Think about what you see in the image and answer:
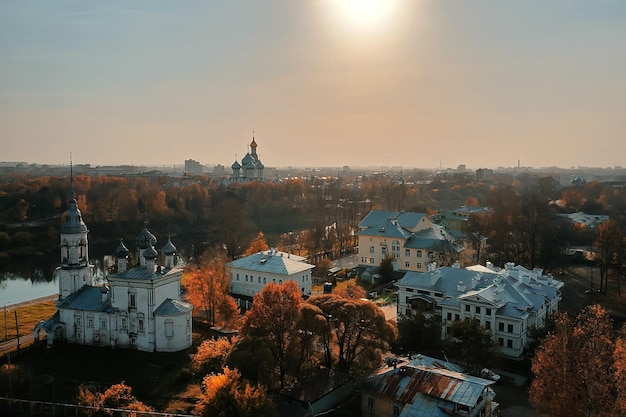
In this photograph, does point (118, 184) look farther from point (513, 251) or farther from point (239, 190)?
point (513, 251)

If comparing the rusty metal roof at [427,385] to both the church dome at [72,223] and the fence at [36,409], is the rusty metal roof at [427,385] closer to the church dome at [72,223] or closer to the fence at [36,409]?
the fence at [36,409]

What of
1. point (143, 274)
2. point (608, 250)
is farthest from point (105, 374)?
point (608, 250)

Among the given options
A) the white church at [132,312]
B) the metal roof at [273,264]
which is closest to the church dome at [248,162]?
the metal roof at [273,264]

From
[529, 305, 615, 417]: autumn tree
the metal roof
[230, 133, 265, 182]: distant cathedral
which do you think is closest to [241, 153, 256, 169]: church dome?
[230, 133, 265, 182]: distant cathedral

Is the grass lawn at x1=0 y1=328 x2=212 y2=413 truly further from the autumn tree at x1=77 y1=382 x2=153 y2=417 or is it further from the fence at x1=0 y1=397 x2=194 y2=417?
the autumn tree at x1=77 y1=382 x2=153 y2=417

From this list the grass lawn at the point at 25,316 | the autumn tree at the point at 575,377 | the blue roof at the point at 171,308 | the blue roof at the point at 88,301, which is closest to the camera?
the autumn tree at the point at 575,377

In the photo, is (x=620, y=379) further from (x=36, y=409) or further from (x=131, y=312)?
(x=131, y=312)
